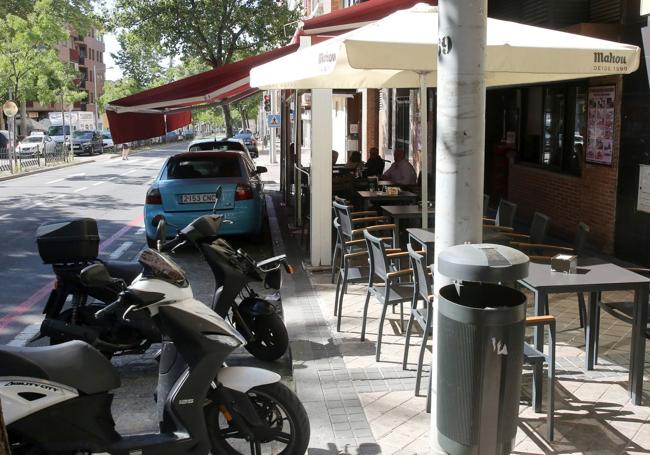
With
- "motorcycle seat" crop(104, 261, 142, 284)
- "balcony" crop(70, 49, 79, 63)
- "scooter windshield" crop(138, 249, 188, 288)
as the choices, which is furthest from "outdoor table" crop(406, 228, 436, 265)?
"balcony" crop(70, 49, 79, 63)

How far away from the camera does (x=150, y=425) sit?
15.6 ft

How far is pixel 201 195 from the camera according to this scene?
10758 mm

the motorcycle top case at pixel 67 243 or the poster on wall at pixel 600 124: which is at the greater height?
the poster on wall at pixel 600 124

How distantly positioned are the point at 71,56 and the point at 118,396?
8855cm

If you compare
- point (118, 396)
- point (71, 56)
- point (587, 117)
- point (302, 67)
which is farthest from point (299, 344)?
point (71, 56)

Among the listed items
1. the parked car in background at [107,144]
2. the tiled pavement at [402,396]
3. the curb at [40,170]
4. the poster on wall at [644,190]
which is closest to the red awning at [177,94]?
the tiled pavement at [402,396]

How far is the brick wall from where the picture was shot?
981 centimetres

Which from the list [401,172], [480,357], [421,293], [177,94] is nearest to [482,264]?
[480,357]

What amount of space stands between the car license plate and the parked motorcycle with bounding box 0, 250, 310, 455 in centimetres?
685

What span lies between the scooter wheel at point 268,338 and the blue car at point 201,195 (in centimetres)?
481

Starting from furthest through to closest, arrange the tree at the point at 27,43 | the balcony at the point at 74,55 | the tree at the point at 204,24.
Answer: the balcony at the point at 74,55
the tree at the point at 27,43
the tree at the point at 204,24

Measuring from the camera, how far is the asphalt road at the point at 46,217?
27.4ft

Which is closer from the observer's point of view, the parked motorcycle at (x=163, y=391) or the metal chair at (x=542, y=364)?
the parked motorcycle at (x=163, y=391)

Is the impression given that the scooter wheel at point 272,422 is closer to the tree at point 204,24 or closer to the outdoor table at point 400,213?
the outdoor table at point 400,213
